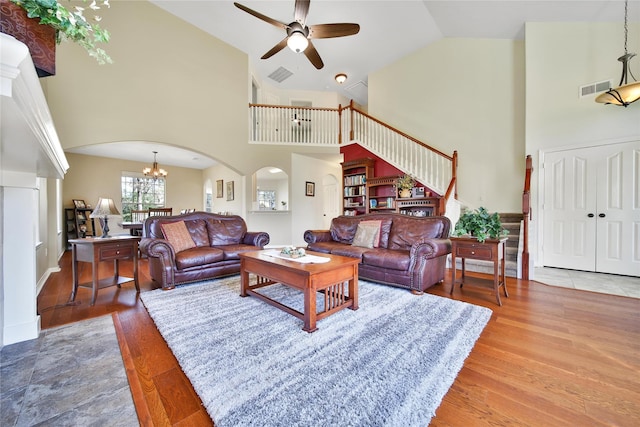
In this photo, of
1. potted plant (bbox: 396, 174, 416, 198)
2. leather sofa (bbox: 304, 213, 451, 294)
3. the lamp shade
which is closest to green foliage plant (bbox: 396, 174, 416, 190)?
potted plant (bbox: 396, 174, 416, 198)

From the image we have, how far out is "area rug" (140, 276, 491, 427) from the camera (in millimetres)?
1202

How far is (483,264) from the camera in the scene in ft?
12.9

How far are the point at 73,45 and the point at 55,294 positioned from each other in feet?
11.6

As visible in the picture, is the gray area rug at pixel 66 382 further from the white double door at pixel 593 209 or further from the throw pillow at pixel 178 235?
the white double door at pixel 593 209

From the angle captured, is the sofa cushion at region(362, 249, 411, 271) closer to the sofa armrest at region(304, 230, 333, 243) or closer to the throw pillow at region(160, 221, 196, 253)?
the sofa armrest at region(304, 230, 333, 243)

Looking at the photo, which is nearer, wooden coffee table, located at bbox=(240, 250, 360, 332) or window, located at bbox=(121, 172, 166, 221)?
wooden coffee table, located at bbox=(240, 250, 360, 332)

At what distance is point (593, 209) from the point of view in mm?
3855

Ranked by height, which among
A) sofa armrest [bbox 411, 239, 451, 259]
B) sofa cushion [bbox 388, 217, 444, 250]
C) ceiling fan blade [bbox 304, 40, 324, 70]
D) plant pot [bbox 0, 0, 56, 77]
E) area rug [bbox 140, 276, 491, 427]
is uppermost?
ceiling fan blade [bbox 304, 40, 324, 70]

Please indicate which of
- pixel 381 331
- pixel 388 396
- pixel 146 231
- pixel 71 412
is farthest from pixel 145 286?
pixel 388 396

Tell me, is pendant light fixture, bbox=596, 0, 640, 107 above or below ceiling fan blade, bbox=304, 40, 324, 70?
below

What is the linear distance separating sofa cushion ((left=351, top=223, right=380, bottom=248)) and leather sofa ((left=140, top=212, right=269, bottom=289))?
149 centimetres

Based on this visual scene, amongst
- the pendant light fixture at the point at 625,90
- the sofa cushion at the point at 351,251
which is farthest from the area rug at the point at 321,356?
the pendant light fixture at the point at 625,90

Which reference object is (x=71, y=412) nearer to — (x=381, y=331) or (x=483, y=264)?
(x=381, y=331)

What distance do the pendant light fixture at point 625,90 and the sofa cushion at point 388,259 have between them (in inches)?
132
